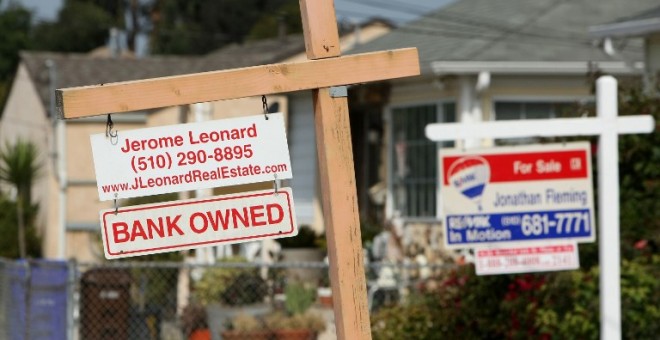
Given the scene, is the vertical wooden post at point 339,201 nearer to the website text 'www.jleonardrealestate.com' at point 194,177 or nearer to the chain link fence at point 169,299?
the website text 'www.jleonardrealestate.com' at point 194,177

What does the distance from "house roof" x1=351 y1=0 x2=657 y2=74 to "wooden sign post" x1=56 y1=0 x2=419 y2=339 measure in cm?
1080

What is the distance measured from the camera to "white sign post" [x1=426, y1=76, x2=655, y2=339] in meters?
8.14

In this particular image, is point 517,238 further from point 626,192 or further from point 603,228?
point 626,192

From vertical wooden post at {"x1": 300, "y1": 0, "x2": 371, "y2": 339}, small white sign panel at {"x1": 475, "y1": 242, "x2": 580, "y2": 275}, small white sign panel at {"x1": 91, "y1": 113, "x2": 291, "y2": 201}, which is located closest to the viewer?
small white sign panel at {"x1": 91, "y1": 113, "x2": 291, "y2": 201}

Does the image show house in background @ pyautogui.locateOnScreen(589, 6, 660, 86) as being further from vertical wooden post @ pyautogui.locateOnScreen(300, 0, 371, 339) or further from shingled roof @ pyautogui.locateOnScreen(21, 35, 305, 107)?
shingled roof @ pyautogui.locateOnScreen(21, 35, 305, 107)

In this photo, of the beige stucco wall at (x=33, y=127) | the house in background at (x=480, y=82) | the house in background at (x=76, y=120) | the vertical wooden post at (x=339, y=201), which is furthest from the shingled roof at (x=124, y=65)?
the vertical wooden post at (x=339, y=201)

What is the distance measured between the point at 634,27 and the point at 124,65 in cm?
2201

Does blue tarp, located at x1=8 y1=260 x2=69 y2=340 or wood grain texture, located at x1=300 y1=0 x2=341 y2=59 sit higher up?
wood grain texture, located at x1=300 y1=0 x2=341 y2=59

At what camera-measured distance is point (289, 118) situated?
21203 mm

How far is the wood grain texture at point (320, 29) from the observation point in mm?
5781

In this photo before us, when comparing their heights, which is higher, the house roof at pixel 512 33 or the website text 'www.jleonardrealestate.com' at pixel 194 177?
the house roof at pixel 512 33

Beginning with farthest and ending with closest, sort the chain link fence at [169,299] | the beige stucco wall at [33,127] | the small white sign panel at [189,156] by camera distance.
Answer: the beige stucco wall at [33,127] → the chain link fence at [169,299] → the small white sign panel at [189,156]

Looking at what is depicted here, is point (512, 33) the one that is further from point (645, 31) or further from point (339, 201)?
point (339, 201)

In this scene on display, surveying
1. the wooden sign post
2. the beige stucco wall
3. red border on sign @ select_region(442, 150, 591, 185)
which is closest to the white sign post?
red border on sign @ select_region(442, 150, 591, 185)
